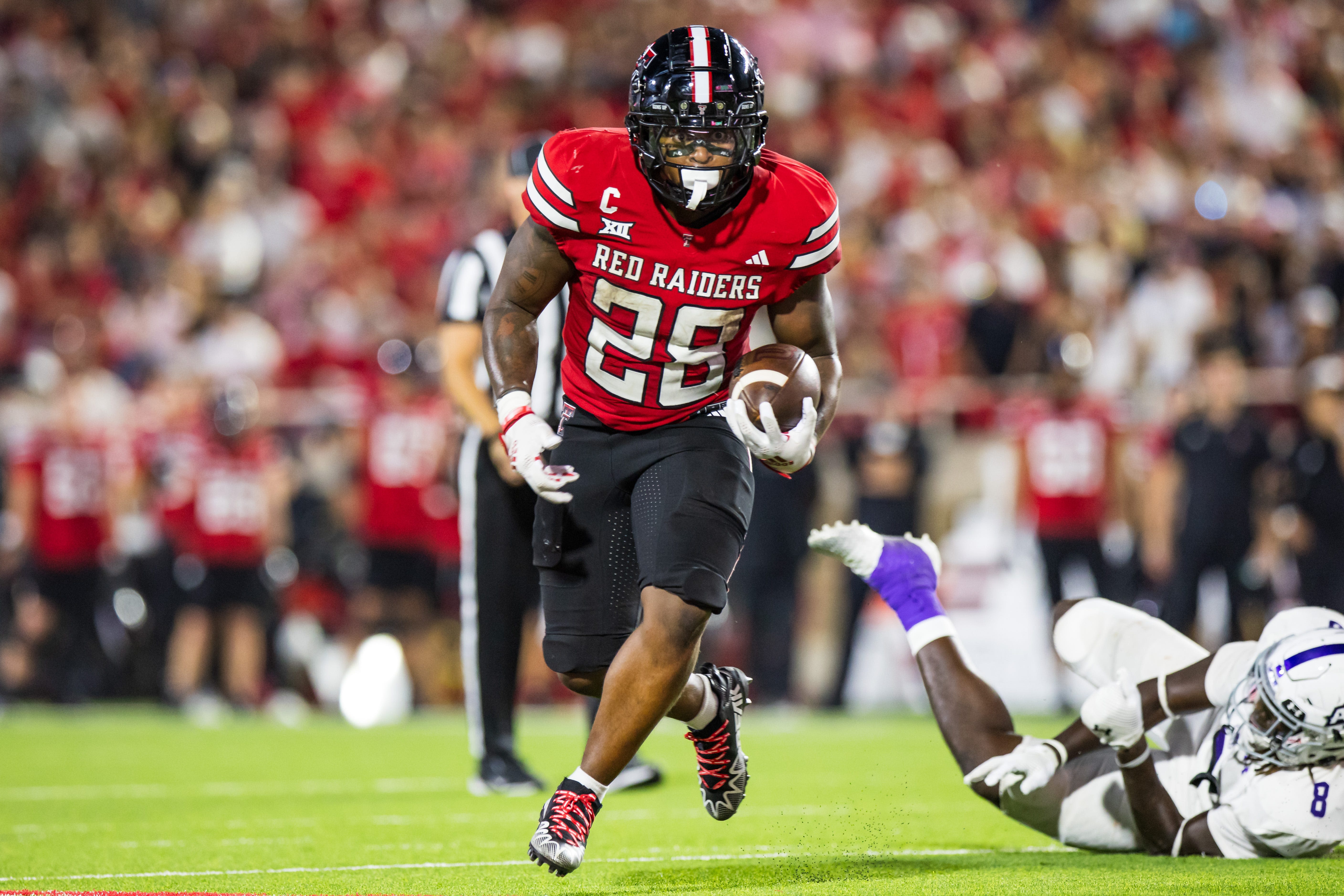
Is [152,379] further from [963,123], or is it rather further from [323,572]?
[963,123]

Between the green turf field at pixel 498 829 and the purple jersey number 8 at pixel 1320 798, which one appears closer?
the green turf field at pixel 498 829

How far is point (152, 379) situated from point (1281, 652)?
9.08 m

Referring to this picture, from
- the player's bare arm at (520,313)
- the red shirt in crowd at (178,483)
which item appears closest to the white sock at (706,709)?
the player's bare arm at (520,313)

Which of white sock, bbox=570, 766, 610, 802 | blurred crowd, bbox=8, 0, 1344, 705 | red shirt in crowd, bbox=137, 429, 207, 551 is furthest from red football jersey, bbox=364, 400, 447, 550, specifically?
white sock, bbox=570, 766, 610, 802

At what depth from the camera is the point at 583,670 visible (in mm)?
4105

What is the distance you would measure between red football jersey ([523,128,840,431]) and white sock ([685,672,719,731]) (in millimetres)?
685

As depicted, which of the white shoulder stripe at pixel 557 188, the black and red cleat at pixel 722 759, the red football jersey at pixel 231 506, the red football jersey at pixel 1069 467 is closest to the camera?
the white shoulder stripe at pixel 557 188

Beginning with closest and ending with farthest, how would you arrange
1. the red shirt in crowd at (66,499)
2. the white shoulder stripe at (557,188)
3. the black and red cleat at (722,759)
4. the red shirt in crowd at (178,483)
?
1. the white shoulder stripe at (557,188)
2. the black and red cleat at (722,759)
3. the red shirt in crowd at (178,483)
4. the red shirt in crowd at (66,499)

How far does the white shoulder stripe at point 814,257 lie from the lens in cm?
403

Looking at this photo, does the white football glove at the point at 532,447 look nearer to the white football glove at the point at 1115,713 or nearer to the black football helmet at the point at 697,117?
the black football helmet at the point at 697,117

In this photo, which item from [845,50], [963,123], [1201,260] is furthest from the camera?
[845,50]

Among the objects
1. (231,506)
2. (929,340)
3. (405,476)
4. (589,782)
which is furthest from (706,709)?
(231,506)

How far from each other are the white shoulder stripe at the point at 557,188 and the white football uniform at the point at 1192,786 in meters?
1.81

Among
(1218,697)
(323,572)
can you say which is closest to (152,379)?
(323,572)
